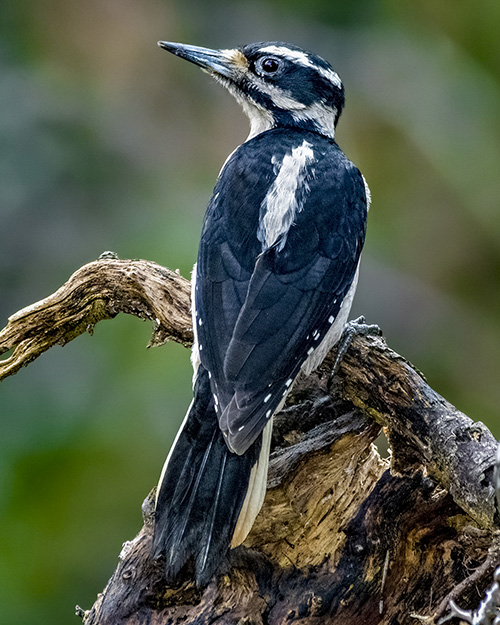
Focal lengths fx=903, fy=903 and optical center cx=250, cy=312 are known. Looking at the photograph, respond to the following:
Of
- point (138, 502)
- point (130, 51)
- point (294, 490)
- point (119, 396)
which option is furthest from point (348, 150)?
point (294, 490)

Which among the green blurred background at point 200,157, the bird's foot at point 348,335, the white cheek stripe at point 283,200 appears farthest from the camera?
the green blurred background at point 200,157

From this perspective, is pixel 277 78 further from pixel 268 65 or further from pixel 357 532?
pixel 357 532

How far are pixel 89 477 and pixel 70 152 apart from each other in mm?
2094

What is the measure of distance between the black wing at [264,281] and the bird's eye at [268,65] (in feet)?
1.41

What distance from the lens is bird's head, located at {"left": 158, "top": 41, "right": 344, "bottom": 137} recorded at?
10.8 feet

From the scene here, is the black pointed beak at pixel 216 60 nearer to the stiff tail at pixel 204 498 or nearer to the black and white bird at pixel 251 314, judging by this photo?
the black and white bird at pixel 251 314

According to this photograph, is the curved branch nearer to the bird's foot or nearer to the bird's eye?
the bird's foot

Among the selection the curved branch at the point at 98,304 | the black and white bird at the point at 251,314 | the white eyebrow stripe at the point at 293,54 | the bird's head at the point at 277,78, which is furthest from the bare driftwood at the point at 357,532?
the white eyebrow stripe at the point at 293,54

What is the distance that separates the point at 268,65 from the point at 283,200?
769 millimetres

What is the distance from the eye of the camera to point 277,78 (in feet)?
10.8

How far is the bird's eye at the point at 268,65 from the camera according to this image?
3287 millimetres

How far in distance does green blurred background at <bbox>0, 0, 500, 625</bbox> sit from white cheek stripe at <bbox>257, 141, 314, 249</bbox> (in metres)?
1.74

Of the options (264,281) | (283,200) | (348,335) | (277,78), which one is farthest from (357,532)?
(277,78)

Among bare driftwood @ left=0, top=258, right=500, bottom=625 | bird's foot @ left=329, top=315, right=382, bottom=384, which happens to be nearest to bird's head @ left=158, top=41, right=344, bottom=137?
bird's foot @ left=329, top=315, right=382, bottom=384
